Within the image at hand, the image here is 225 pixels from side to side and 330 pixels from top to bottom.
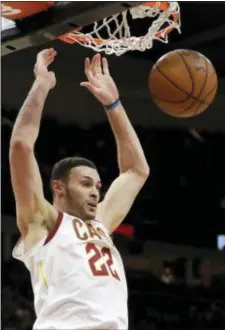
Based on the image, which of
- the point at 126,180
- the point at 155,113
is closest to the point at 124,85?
the point at 155,113

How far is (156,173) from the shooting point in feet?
26.3

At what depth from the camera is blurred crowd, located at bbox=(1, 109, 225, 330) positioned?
7.18m

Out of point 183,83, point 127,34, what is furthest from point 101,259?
point 127,34

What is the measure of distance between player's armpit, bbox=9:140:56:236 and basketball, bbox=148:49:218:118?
0.97 m

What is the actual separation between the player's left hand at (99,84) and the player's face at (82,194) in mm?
336

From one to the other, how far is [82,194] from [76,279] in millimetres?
344

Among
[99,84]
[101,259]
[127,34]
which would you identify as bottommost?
[127,34]

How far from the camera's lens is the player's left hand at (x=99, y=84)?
9.56 feet

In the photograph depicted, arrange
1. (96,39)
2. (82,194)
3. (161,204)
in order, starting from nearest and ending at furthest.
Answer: (82,194) → (96,39) → (161,204)

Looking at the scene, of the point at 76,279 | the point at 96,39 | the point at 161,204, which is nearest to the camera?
the point at 76,279

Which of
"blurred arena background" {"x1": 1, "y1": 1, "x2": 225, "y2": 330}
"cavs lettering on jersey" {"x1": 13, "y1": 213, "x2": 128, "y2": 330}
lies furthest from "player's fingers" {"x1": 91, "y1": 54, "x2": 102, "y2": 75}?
"blurred arena background" {"x1": 1, "y1": 1, "x2": 225, "y2": 330}

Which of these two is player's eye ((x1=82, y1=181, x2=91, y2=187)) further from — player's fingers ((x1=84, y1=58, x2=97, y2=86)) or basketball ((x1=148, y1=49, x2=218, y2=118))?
basketball ((x1=148, y1=49, x2=218, y2=118))

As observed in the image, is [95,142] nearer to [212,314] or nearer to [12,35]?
[212,314]

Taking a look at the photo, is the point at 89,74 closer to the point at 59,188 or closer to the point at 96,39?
the point at 59,188
